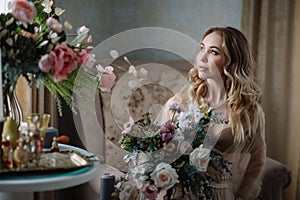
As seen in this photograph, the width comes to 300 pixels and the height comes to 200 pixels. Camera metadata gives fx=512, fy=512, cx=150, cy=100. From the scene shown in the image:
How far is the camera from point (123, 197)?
81.6 inches

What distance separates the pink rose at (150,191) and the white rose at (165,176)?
31 millimetres

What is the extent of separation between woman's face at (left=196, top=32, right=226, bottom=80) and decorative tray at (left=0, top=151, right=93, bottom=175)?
878mm

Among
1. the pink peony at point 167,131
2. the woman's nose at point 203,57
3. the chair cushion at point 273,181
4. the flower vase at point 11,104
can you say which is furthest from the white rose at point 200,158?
the chair cushion at point 273,181

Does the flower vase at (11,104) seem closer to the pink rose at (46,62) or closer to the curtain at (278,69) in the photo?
the pink rose at (46,62)

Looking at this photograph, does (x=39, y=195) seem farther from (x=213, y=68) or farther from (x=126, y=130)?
(x=213, y=68)

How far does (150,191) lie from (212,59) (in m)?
0.74

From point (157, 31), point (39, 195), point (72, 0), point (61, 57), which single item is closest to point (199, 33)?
point (157, 31)

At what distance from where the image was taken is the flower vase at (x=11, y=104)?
1769 mm

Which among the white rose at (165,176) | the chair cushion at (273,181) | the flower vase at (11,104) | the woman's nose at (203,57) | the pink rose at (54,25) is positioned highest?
the pink rose at (54,25)

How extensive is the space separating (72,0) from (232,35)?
1153 millimetres

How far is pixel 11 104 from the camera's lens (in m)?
1.82

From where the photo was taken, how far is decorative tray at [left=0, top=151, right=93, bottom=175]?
154 centimetres

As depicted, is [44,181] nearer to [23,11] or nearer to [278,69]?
[23,11]

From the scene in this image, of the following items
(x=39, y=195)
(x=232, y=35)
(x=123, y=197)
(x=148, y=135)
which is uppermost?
(x=232, y=35)
